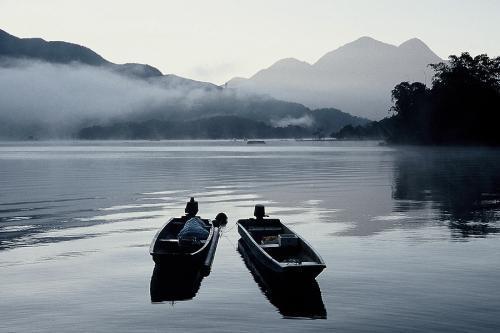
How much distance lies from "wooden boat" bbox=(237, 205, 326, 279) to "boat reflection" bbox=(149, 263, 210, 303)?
3198 millimetres

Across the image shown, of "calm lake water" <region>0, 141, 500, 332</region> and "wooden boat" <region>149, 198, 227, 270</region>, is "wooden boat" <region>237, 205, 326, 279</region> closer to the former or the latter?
"calm lake water" <region>0, 141, 500, 332</region>

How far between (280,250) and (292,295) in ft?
17.8

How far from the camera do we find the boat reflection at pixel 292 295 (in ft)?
70.9

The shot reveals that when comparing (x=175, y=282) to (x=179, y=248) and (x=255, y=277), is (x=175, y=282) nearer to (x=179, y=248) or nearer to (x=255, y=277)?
(x=179, y=248)

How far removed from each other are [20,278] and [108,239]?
10.6 meters

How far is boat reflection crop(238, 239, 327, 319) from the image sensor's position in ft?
70.9

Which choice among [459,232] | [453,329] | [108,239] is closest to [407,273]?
[453,329]

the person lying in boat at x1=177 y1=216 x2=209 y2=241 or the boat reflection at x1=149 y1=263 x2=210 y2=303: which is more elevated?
the person lying in boat at x1=177 y1=216 x2=209 y2=241

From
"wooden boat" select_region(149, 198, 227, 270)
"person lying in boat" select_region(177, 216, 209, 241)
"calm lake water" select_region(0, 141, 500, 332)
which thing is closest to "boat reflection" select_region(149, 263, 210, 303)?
"wooden boat" select_region(149, 198, 227, 270)

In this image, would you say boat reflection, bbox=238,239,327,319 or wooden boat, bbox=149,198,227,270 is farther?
wooden boat, bbox=149,198,227,270

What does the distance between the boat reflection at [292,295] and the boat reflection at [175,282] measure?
280cm

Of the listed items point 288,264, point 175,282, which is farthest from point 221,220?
point 288,264

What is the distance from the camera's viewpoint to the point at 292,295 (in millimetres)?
24000

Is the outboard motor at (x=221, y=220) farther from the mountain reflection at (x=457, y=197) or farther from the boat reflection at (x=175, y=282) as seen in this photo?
the boat reflection at (x=175, y=282)
